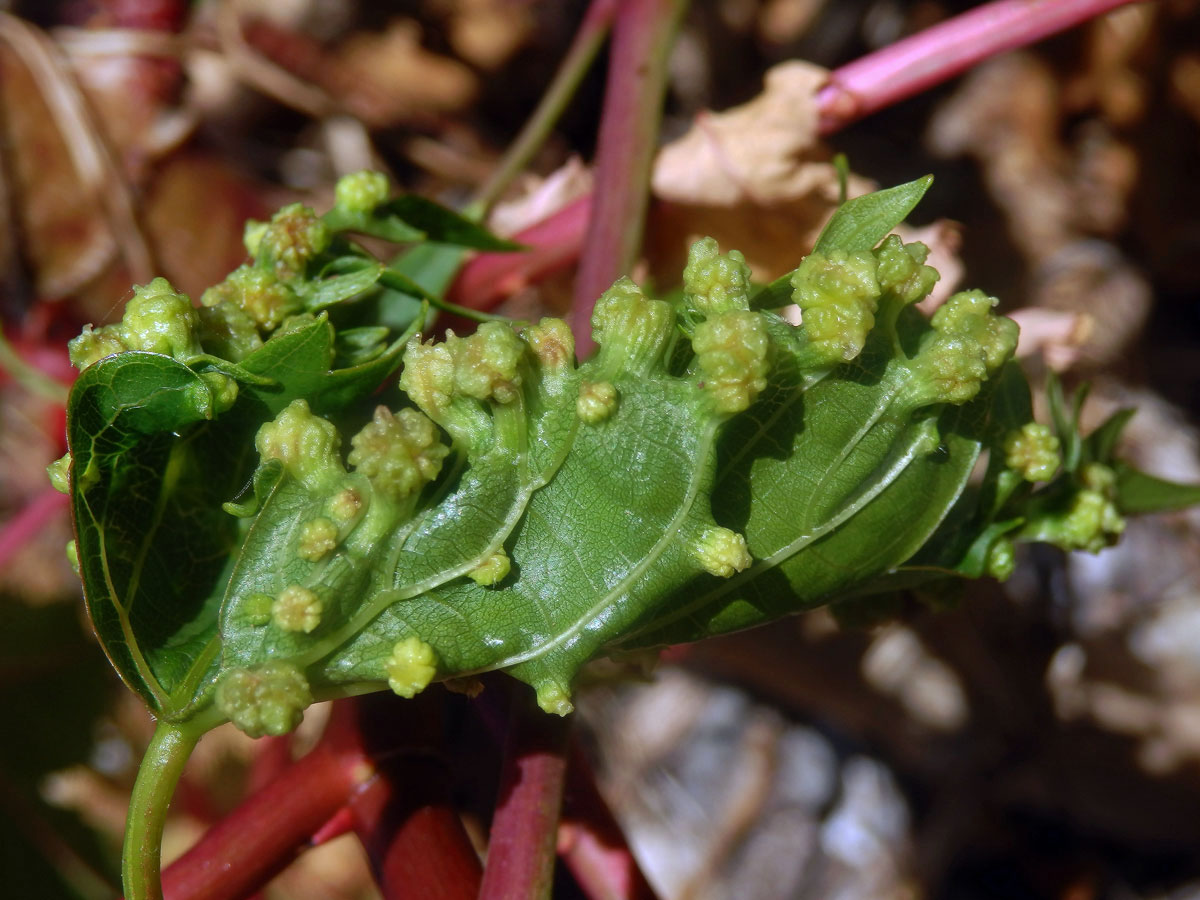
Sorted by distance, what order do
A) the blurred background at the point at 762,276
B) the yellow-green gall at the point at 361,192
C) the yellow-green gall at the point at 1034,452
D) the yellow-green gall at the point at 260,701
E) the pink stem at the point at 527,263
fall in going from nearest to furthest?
the yellow-green gall at the point at 260,701 < the yellow-green gall at the point at 1034,452 < the yellow-green gall at the point at 361,192 < the pink stem at the point at 527,263 < the blurred background at the point at 762,276

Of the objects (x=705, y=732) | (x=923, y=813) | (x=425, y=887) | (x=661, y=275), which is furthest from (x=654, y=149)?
(x=923, y=813)

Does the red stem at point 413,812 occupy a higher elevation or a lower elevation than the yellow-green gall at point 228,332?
lower

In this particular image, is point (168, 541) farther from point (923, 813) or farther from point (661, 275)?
point (923, 813)

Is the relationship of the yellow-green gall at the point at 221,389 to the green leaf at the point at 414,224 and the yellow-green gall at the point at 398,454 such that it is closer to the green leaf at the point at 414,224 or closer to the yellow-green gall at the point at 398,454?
the yellow-green gall at the point at 398,454

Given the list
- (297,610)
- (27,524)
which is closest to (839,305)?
(297,610)

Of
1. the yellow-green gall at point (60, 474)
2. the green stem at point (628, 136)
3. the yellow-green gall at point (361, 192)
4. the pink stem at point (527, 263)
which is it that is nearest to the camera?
the yellow-green gall at point (60, 474)

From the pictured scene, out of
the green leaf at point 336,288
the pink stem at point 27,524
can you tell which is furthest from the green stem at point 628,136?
the pink stem at point 27,524
